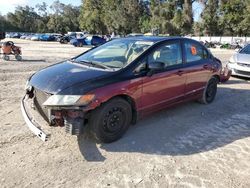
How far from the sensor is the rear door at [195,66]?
5.94 metres

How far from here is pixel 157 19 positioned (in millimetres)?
67562

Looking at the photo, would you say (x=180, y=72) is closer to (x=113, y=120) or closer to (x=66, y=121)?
(x=113, y=120)

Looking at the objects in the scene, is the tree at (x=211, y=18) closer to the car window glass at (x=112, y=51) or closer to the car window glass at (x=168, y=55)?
the car window glass at (x=168, y=55)

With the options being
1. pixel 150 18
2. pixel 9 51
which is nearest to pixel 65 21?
pixel 150 18

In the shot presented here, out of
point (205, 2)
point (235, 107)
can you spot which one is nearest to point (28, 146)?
point (235, 107)

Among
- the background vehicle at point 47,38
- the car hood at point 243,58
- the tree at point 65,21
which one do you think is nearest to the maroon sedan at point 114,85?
the car hood at point 243,58

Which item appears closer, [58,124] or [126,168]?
[126,168]

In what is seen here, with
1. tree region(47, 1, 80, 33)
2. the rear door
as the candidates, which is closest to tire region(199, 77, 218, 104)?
the rear door

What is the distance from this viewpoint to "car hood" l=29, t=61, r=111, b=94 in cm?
417

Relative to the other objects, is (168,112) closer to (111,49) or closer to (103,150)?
(111,49)

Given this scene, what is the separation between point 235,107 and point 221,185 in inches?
139

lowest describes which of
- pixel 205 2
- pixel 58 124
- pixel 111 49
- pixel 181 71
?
pixel 58 124

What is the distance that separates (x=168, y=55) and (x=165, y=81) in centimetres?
55

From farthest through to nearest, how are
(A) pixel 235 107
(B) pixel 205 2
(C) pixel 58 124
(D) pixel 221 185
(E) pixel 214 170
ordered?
(B) pixel 205 2, (A) pixel 235 107, (C) pixel 58 124, (E) pixel 214 170, (D) pixel 221 185
